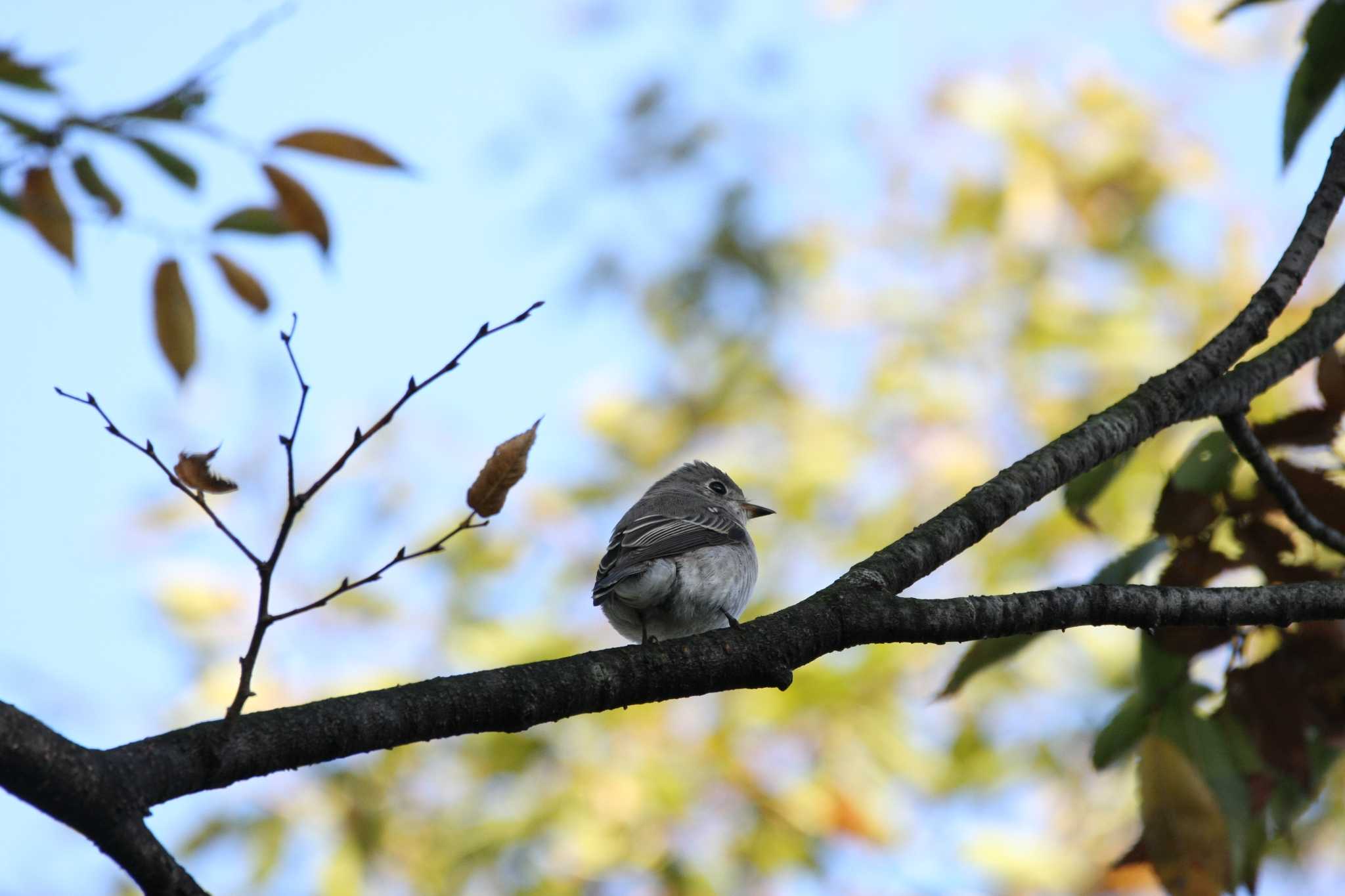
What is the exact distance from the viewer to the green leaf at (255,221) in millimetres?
2816

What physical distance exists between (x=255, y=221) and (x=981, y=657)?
1957 mm

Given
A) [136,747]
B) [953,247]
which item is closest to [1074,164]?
[953,247]

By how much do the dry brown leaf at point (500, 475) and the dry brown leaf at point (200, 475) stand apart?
362 millimetres

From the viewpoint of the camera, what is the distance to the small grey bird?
414 centimetres

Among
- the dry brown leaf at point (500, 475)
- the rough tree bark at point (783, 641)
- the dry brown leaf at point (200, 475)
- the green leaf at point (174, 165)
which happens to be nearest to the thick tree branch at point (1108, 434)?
the rough tree bark at point (783, 641)

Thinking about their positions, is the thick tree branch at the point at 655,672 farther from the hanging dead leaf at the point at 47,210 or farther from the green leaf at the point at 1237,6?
the hanging dead leaf at the point at 47,210

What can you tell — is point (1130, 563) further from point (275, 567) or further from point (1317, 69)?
point (275, 567)

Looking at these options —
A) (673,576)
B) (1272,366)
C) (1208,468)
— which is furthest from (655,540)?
(1272,366)

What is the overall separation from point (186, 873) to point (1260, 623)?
1903 mm

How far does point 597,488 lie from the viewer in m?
8.33

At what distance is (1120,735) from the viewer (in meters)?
2.77

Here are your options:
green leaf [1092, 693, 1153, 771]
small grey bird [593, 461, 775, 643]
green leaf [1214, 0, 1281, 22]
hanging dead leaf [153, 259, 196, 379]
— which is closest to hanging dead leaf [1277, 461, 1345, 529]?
green leaf [1092, 693, 1153, 771]

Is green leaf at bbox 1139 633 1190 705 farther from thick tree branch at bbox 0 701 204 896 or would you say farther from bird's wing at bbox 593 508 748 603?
thick tree branch at bbox 0 701 204 896

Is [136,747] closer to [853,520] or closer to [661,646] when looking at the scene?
[661,646]
